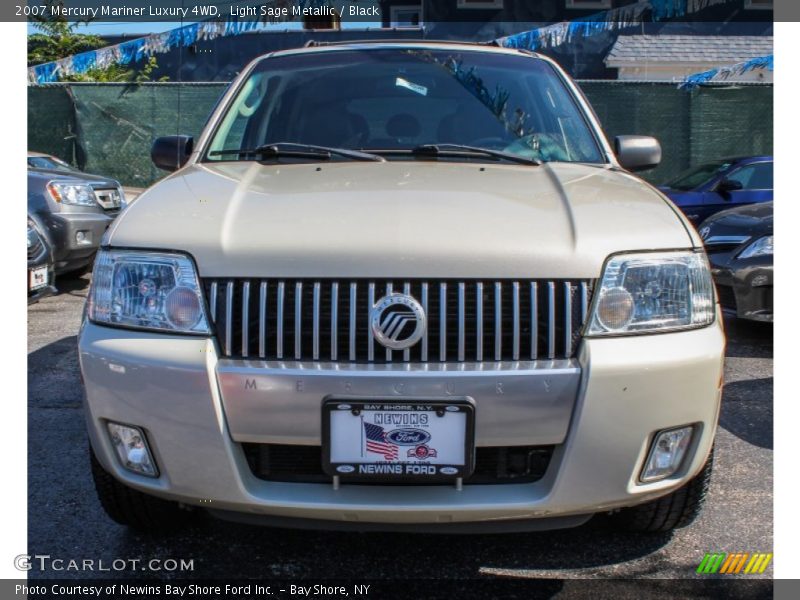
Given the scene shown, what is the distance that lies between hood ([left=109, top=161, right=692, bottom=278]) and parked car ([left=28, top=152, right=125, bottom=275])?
5.12 m

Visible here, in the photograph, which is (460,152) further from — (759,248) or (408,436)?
(759,248)

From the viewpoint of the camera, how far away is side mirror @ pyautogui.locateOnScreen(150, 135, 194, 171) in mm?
3771

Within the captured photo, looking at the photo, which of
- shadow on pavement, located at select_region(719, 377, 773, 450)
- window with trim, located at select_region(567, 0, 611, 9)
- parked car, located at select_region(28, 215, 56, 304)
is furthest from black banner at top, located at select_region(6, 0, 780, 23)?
shadow on pavement, located at select_region(719, 377, 773, 450)

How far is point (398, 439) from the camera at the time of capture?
7.45 ft

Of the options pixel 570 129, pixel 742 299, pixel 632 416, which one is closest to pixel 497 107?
pixel 570 129

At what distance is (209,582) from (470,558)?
88 centimetres

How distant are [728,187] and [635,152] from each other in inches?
293

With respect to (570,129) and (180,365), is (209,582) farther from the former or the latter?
(570,129)

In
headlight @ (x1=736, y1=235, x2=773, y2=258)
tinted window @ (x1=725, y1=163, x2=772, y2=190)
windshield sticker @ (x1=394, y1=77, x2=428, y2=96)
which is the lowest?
headlight @ (x1=736, y1=235, x2=773, y2=258)

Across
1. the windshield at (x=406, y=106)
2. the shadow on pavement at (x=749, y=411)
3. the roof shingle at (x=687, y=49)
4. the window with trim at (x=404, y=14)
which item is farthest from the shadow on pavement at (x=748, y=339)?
the window with trim at (x=404, y=14)

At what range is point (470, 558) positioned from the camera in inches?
110

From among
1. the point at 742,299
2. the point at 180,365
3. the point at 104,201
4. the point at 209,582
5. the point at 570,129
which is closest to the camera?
the point at 180,365

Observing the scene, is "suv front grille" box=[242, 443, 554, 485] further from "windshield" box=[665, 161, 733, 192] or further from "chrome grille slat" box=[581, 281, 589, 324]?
"windshield" box=[665, 161, 733, 192]

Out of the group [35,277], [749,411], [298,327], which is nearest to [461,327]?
[298,327]
